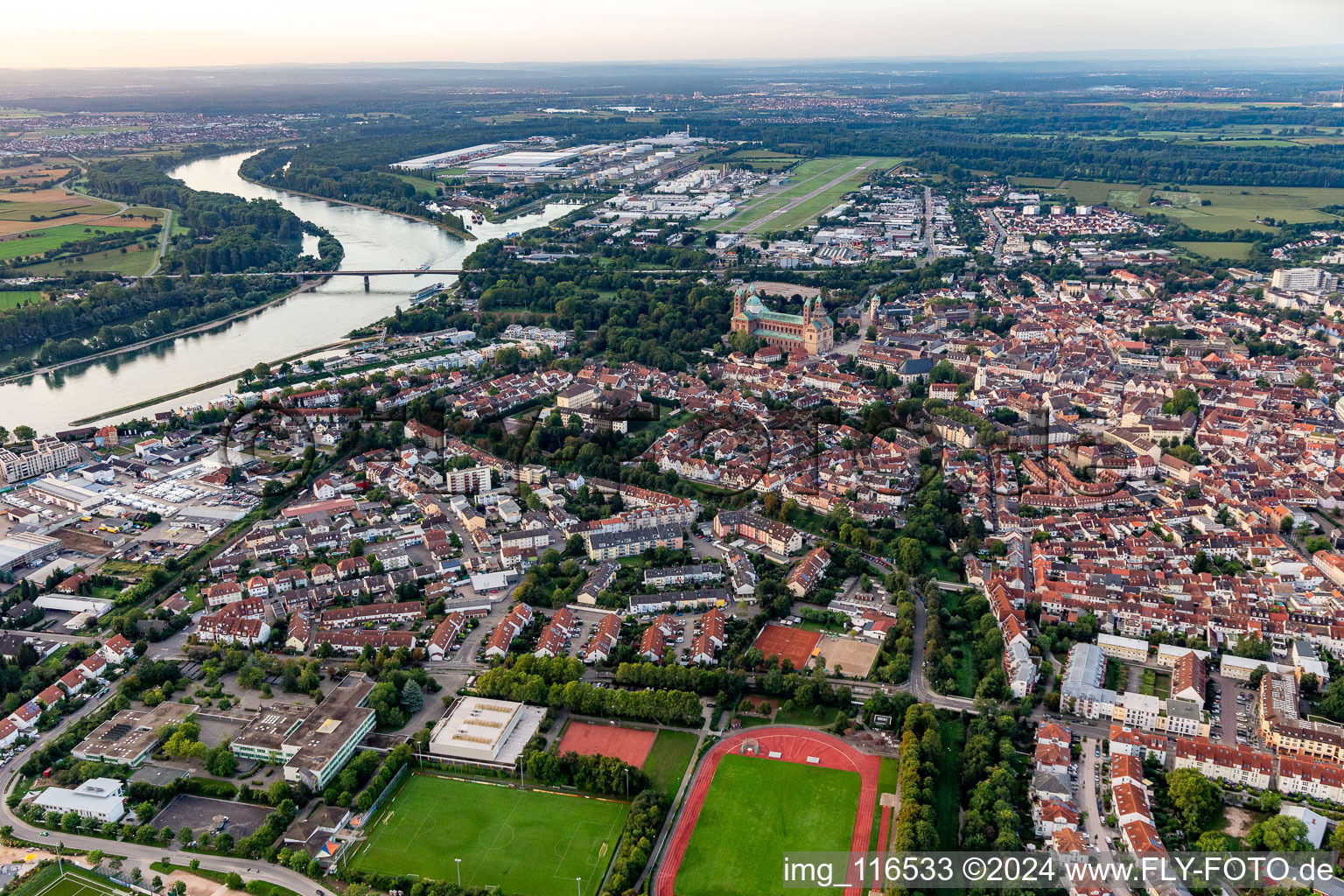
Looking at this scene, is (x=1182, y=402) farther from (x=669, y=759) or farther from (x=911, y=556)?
(x=669, y=759)

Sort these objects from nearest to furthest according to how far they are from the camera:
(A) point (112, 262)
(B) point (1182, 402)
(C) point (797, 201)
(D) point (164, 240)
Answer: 1. (B) point (1182, 402)
2. (A) point (112, 262)
3. (D) point (164, 240)
4. (C) point (797, 201)

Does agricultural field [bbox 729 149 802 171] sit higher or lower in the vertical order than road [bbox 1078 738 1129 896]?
higher

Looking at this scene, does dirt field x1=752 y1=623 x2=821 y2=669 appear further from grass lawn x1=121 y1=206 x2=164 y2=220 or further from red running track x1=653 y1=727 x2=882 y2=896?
grass lawn x1=121 y1=206 x2=164 y2=220

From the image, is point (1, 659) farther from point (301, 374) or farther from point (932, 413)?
point (932, 413)

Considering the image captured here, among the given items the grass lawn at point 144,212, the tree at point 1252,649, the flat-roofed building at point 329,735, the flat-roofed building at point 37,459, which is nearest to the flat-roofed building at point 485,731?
the flat-roofed building at point 329,735

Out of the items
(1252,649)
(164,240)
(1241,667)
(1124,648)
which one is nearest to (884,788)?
(1124,648)

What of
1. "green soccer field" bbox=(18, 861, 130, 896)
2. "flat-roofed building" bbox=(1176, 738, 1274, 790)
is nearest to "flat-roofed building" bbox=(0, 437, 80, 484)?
"green soccer field" bbox=(18, 861, 130, 896)
